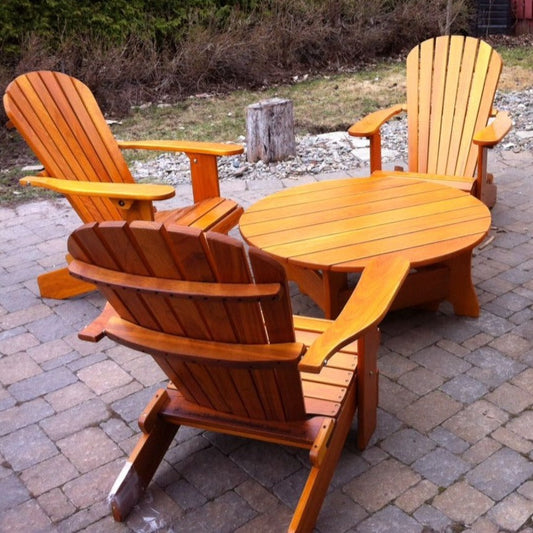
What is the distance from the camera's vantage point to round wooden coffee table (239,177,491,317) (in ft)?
9.08

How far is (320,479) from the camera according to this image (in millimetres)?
2002

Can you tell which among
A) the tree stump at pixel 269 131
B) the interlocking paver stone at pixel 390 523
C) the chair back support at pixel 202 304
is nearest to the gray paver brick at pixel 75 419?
the chair back support at pixel 202 304

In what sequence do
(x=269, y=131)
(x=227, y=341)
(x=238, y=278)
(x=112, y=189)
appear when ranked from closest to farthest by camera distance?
1. (x=238, y=278)
2. (x=227, y=341)
3. (x=112, y=189)
4. (x=269, y=131)

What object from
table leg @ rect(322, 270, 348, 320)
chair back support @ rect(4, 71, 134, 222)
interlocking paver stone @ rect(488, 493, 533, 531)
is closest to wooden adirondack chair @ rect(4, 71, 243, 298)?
chair back support @ rect(4, 71, 134, 222)

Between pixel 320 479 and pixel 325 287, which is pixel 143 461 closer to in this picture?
pixel 320 479

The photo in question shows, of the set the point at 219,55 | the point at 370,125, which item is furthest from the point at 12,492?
the point at 219,55

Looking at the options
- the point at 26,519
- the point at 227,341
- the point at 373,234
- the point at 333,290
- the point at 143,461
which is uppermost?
the point at 227,341

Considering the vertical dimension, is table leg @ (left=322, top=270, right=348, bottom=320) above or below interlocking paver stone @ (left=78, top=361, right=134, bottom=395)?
above

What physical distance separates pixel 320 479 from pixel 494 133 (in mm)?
2269

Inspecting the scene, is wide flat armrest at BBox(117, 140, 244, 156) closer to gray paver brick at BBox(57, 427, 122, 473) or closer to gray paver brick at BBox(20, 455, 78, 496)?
gray paver brick at BBox(57, 427, 122, 473)

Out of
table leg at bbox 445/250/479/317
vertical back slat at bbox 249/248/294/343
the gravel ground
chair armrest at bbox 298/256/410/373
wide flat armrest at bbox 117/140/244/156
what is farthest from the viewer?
the gravel ground

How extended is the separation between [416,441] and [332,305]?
28.7 inches

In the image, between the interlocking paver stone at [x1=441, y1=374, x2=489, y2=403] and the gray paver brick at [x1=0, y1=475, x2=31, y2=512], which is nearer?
the gray paver brick at [x1=0, y1=475, x2=31, y2=512]

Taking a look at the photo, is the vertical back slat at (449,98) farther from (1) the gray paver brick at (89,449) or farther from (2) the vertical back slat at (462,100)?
(1) the gray paver brick at (89,449)
